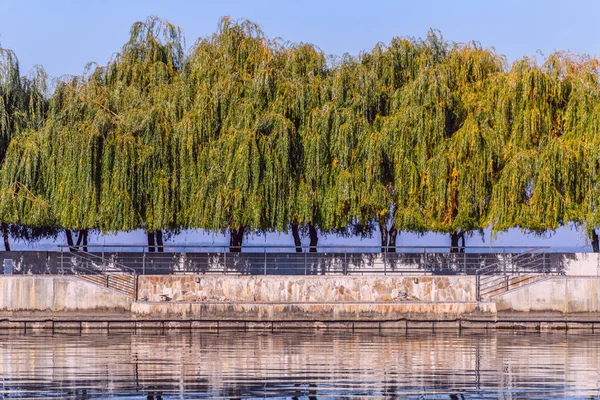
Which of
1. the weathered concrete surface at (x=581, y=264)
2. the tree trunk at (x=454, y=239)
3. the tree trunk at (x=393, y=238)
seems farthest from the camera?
the tree trunk at (x=393, y=238)

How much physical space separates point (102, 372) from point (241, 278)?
57.5 ft

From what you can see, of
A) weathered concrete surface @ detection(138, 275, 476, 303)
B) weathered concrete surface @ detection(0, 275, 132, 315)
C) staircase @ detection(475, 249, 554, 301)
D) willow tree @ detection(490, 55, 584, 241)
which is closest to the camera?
weathered concrete surface @ detection(0, 275, 132, 315)

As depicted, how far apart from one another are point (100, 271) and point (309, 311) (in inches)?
353

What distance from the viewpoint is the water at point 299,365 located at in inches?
858

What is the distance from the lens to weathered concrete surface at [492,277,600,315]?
40281 mm

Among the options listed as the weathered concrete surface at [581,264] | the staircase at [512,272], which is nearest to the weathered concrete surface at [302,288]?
the staircase at [512,272]

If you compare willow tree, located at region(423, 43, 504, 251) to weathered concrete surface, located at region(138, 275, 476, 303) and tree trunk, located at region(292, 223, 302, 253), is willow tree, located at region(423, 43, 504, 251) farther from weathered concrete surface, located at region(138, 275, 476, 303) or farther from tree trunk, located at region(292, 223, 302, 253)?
tree trunk, located at region(292, 223, 302, 253)

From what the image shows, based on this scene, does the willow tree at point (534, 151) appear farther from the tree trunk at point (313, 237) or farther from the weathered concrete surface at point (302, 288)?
the tree trunk at point (313, 237)

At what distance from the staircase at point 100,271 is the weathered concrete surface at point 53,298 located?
1.96 feet

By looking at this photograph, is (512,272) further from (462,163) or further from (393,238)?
(393,238)

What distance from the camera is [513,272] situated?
42781 millimetres

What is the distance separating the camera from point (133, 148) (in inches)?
1662

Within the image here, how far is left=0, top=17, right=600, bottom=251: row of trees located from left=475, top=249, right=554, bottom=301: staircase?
177 cm

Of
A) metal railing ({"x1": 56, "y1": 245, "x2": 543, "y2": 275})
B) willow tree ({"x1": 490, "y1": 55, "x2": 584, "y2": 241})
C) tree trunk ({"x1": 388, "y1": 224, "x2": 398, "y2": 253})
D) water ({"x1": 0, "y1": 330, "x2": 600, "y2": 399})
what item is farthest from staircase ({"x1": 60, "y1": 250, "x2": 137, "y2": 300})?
willow tree ({"x1": 490, "y1": 55, "x2": 584, "y2": 241})
